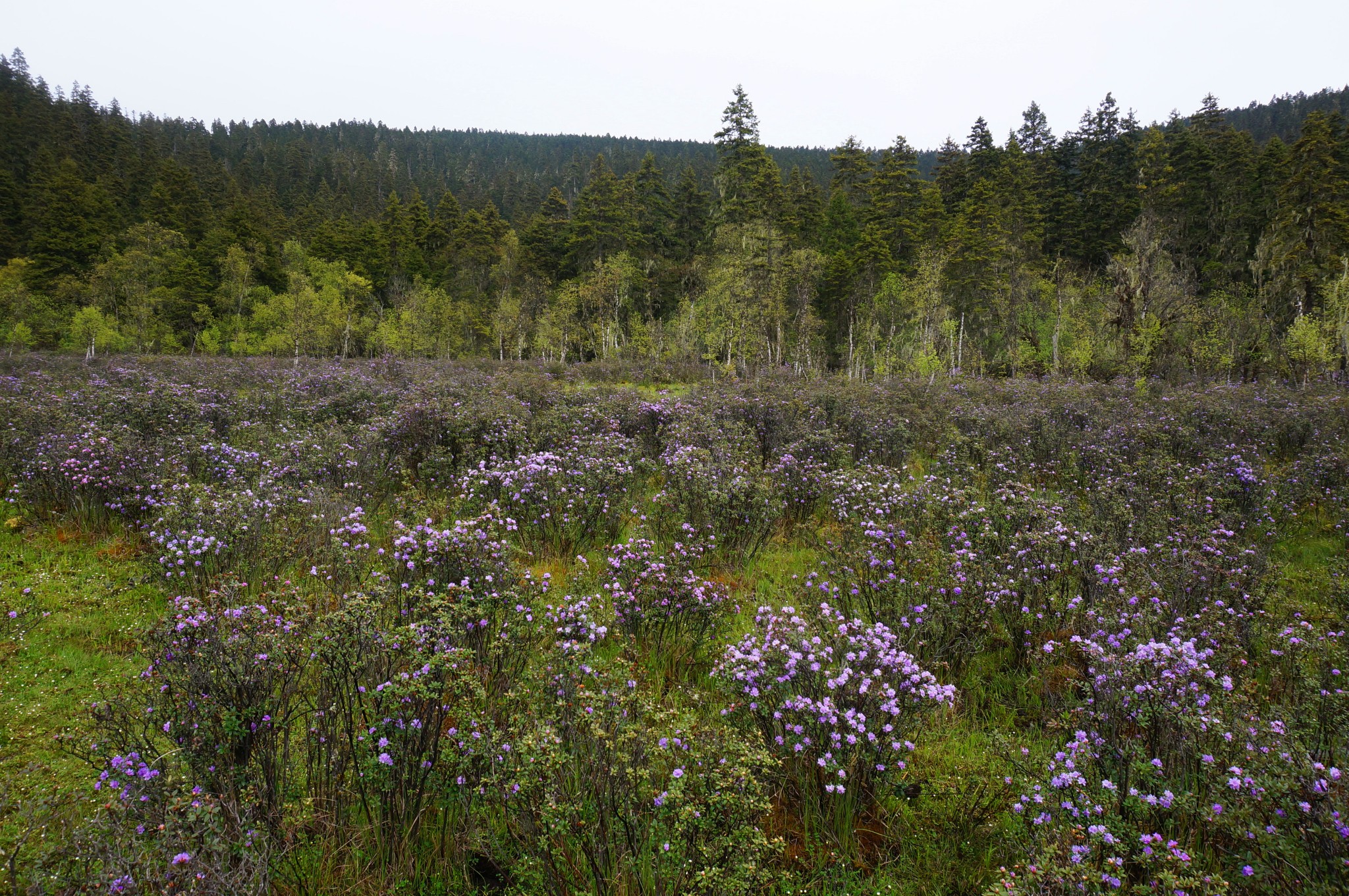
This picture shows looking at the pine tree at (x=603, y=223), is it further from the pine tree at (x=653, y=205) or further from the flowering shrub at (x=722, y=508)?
→ the flowering shrub at (x=722, y=508)

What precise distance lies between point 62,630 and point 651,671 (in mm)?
5101

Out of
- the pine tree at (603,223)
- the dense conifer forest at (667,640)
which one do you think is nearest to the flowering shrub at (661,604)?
the dense conifer forest at (667,640)

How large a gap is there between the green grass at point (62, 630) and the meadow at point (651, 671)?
33 mm

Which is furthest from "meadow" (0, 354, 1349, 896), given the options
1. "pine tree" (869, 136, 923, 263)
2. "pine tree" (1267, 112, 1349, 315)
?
"pine tree" (869, 136, 923, 263)

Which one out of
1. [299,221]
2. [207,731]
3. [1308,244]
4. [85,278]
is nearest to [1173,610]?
[207,731]

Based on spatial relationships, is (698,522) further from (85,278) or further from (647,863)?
(85,278)

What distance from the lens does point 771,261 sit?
31484 millimetres

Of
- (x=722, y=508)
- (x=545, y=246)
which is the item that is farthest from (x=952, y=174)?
(x=722, y=508)

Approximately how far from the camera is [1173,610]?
15.4ft

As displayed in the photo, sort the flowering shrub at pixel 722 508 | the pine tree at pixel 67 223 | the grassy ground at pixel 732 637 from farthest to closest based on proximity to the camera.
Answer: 1. the pine tree at pixel 67 223
2. the flowering shrub at pixel 722 508
3. the grassy ground at pixel 732 637

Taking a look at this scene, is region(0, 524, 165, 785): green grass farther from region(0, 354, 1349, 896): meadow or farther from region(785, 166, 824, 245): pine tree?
region(785, 166, 824, 245): pine tree

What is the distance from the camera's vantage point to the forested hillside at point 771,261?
94.4ft

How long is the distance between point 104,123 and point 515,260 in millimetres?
59139

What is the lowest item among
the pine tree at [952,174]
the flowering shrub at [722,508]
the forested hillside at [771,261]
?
the flowering shrub at [722,508]
